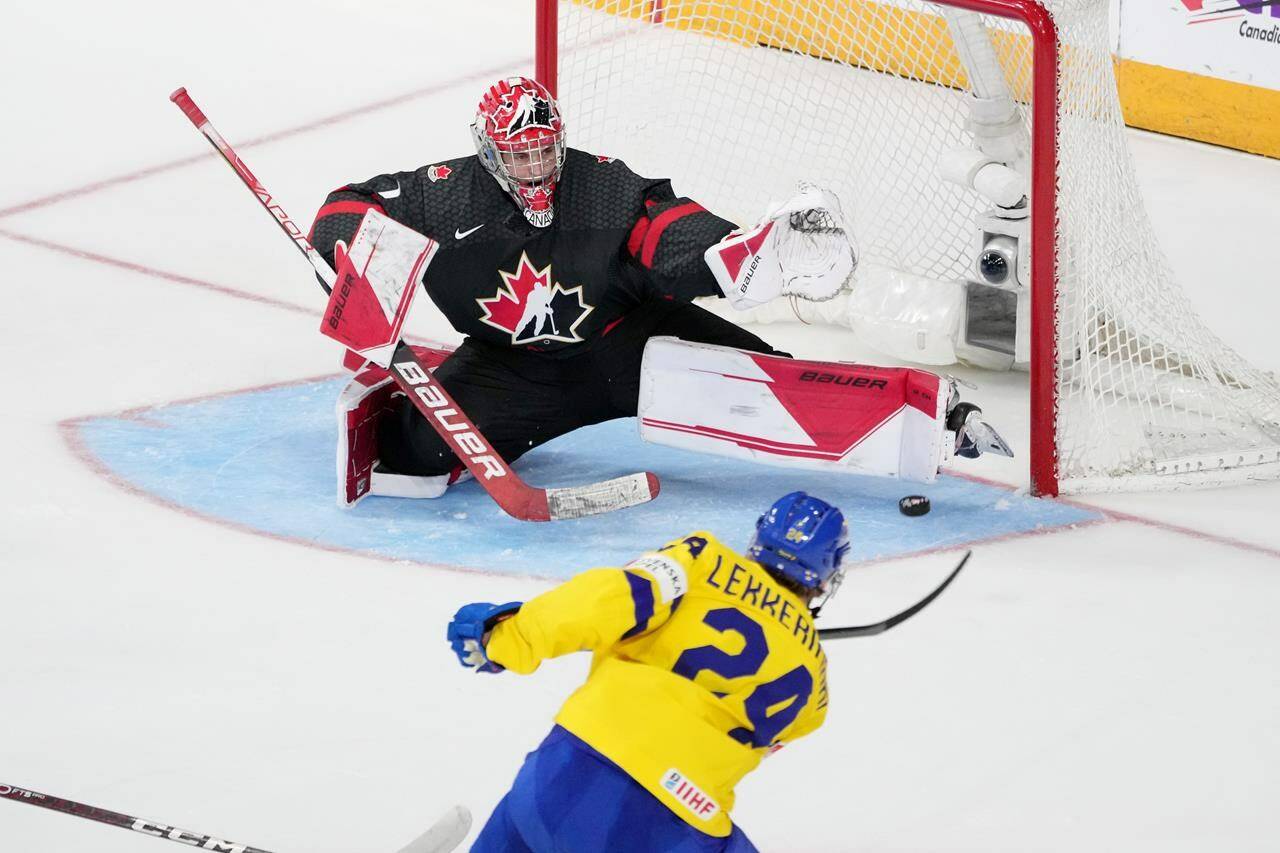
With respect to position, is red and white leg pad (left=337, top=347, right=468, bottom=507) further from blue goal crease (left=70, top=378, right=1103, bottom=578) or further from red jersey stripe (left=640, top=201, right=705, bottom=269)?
red jersey stripe (left=640, top=201, right=705, bottom=269)

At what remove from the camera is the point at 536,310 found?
4180mm

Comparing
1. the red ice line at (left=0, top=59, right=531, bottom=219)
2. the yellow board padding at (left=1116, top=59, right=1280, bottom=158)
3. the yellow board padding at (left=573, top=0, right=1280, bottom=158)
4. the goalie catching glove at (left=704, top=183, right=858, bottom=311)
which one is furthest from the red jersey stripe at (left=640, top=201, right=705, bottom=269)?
the yellow board padding at (left=1116, top=59, right=1280, bottom=158)

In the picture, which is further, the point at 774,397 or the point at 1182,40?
the point at 1182,40

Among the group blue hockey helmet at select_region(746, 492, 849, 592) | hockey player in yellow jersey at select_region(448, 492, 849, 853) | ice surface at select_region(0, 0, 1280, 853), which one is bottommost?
ice surface at select_region(0, 0, 1280, 853)

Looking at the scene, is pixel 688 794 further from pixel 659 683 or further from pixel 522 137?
pixel 522 137

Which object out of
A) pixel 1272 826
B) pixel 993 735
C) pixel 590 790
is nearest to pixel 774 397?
pixel 993 735

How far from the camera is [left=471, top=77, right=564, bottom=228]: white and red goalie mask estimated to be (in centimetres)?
397

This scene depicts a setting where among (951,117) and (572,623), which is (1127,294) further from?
(572,623)

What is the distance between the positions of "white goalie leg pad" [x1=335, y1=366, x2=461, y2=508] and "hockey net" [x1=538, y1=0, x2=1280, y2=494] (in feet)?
3.30

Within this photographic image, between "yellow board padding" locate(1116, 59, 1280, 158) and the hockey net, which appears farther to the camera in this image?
"yellow board padding" locate(1116, 59, 1280, 158)

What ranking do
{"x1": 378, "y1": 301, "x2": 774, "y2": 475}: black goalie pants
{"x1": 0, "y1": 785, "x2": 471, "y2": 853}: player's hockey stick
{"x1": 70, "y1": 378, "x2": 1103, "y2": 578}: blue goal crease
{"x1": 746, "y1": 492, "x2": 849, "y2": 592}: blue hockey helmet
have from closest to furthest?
{"x1": 746, "y1": 492, "x2": 849, "y2": 592}: blue hockey helmet < {"x1": 0, "y1": 785, "x2": 471, "y2": 853}: player's hockey stick < {"x1": 70, "y1": 378, "x2": 1103, "y2": 578}: blue goal crease < {"x1": 378, "y1": 301, "x2": 774, "y2": 475}: black goalie pants

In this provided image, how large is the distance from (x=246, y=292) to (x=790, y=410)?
1905 millimetres

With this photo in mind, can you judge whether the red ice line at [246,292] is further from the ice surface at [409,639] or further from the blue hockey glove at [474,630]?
the blue hockey glove at [474,630]

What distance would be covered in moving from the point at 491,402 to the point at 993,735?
1418 millimetres
